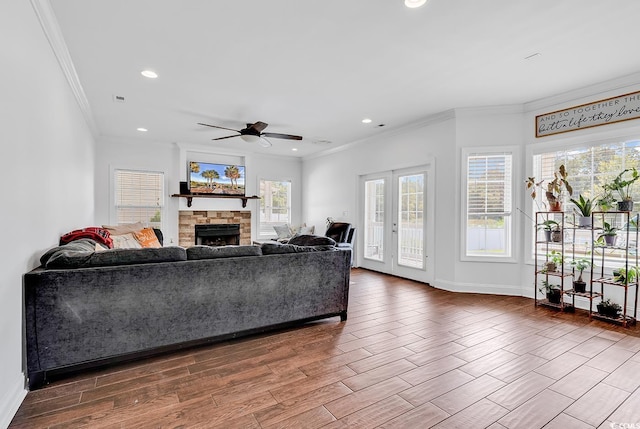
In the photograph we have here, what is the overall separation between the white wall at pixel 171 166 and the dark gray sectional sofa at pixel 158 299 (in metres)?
4.70

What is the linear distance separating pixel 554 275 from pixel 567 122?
1.98 meters

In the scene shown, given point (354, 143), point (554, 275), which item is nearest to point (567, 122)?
point (554, 275)

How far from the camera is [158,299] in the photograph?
2.56m

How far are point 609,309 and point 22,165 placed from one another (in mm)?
5550

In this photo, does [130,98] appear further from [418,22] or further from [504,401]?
[504,401]

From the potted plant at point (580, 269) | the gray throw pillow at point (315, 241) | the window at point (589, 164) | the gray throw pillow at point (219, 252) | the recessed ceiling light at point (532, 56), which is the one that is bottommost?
the potted plant at point (580, 269)

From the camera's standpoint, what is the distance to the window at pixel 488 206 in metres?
4.71

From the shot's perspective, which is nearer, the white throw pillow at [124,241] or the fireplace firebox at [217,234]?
the white throw pillow at [124,241]

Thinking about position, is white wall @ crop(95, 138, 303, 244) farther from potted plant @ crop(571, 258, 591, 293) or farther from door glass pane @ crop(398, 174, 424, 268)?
potted plant @ crop(571, 258, 591, 293)

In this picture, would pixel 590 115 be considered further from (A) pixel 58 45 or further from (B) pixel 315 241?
(A) pixel 58 45

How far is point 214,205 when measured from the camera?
24.4 feet

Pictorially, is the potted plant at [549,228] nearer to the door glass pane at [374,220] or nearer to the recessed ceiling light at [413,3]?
the door glass pane at [374,220]

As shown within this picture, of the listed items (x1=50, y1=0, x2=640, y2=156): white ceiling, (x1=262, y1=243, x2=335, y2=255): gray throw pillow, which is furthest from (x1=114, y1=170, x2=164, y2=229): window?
(x1=262, y1=243, x2=335, y2=255): gray throw pillow

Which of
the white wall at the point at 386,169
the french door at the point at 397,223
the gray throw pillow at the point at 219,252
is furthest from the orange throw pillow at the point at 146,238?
the french door at the point at 397,223
